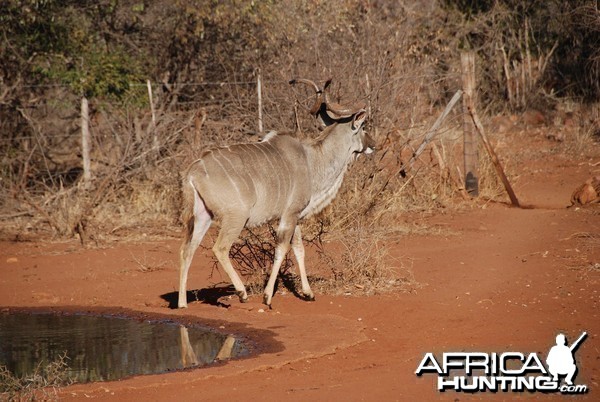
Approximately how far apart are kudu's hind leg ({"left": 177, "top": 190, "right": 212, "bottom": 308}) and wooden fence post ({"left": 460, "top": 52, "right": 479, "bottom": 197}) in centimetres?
555

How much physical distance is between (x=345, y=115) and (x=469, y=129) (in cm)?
453

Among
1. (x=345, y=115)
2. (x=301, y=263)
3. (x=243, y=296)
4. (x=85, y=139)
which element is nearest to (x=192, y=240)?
(x=243, y=296)

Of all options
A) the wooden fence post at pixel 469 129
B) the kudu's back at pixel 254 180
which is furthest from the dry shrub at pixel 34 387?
the wooden fence post at pixel 469 129

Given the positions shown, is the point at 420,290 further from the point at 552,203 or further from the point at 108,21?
the point at 108,21

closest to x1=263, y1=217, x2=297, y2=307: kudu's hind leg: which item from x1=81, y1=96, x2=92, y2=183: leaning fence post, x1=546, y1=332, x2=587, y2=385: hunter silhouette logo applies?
x1=546, y1=332, x2=587, y2=385: hunter silhouette logo

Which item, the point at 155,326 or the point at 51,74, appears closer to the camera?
the point at 155,326

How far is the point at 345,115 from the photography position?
31.0ft

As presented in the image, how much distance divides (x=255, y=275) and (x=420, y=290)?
5.43ft

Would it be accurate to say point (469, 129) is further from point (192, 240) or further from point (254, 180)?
point (192, 240)

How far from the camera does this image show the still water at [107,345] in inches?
265

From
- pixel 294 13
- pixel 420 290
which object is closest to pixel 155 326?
pixel 420 290

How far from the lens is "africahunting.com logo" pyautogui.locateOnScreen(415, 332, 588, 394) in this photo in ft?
18.6

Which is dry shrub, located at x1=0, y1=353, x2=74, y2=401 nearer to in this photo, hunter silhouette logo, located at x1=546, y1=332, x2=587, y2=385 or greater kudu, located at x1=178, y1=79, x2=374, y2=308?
greater kudu, located at x1=178, y1=79, x2=374, y2=308

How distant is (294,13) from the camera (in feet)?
51.5
